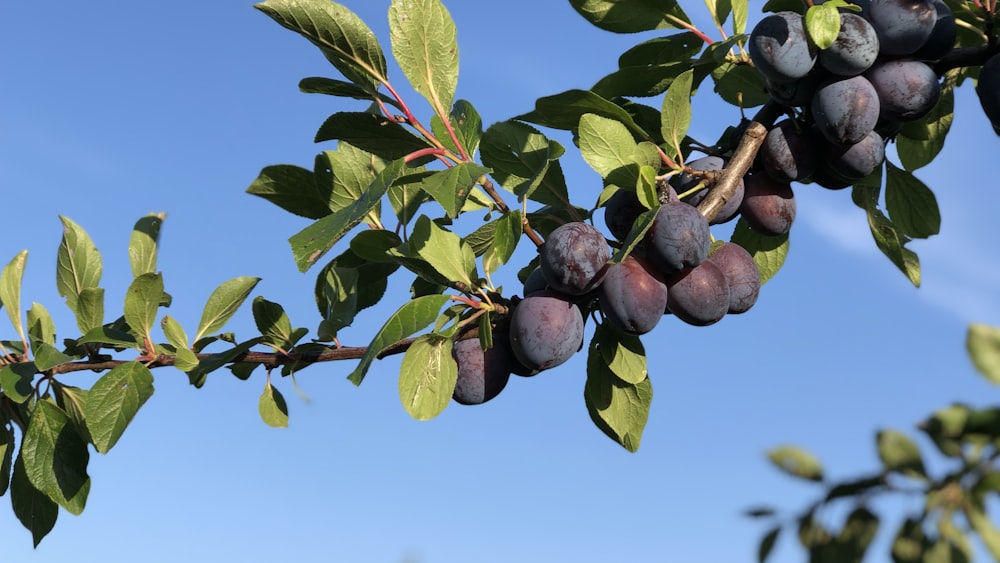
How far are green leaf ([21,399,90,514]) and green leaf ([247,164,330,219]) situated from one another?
0.51 m

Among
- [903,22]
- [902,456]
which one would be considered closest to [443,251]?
[902,456]

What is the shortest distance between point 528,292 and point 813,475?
480 mm

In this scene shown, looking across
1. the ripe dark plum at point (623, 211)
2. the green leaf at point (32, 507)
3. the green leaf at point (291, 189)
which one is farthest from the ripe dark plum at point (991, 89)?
the green leaf at point (32, 507)

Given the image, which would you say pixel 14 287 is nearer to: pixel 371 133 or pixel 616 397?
pixel 371 133

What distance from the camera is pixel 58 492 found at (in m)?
1.65

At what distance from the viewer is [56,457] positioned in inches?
65.6

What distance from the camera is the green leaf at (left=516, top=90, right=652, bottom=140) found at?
1391 millimetres

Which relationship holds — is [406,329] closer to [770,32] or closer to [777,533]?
[777,533]

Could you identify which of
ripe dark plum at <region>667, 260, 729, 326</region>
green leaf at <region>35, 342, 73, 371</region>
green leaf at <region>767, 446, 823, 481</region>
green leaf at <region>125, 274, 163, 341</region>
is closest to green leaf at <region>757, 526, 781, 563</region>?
green leaf at <region>767, 446, 823, 481</region>

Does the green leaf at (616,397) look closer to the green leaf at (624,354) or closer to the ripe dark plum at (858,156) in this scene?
the green leaf at (624,354)

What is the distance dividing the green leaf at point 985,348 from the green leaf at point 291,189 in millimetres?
998

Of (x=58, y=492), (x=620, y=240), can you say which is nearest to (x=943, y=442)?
(x=620, y=240)

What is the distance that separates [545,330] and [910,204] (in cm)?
88

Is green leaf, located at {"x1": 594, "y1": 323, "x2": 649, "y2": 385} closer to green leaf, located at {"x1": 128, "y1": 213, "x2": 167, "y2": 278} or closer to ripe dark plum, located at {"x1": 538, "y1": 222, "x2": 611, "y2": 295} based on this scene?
ripe dark plum, located at {"x1": 538, "y1": 222, "x2": 611, "y2": 295}
